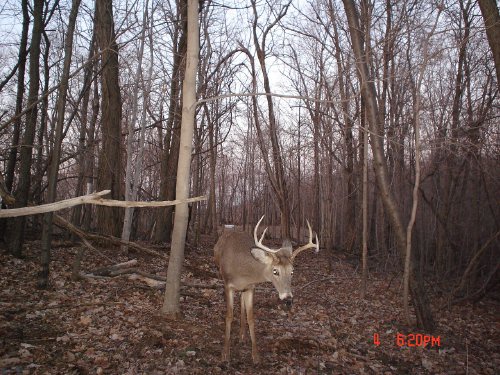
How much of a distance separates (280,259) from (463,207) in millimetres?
11488

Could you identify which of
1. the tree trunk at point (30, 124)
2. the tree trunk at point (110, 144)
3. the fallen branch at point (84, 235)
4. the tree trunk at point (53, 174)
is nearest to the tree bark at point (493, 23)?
the tree trunk at point (53, 174)

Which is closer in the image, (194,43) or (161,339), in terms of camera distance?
(161,339)

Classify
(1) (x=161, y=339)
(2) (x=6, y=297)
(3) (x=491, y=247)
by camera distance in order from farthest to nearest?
(3) (x=491, y=247), (2) (x=6, y=297), (1) (x=161, y=339)

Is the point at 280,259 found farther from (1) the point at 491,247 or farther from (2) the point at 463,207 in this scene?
(2) the point at 463,207

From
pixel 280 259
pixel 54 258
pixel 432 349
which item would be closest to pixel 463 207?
pixel 432 349

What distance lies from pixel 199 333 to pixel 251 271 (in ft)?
4.30

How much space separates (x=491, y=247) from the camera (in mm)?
11164

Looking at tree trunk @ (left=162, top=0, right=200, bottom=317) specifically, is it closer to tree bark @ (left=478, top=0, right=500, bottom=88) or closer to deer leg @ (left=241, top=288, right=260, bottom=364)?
deer leg @ (left=241, top=288, right=260, bottom=364)

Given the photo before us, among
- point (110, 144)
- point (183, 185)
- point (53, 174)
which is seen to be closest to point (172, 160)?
point (110, 144)

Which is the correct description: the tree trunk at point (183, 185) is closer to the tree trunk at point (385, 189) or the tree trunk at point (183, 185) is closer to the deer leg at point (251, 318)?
the deer leg at point (251, 318)
